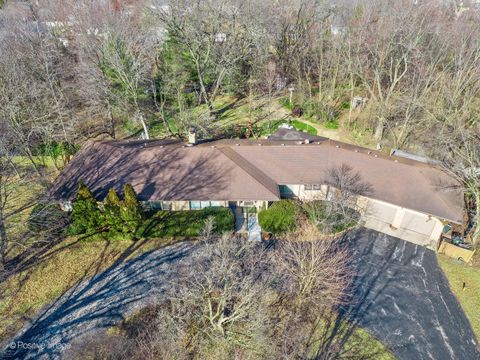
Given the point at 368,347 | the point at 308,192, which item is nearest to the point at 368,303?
the point at 368,347

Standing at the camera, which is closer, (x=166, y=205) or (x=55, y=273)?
(x=55, y=273)

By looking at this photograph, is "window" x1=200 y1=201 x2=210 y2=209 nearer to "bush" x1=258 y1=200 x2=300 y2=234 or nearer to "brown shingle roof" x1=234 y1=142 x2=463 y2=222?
"bush" x1=258 y1=200 x2=300 y2=234

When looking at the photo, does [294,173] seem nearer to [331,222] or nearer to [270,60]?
[331,222]

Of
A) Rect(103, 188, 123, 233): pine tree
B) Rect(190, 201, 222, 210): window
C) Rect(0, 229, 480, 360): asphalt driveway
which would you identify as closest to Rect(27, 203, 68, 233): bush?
Rect(103, 188, 123, 233): pine tree

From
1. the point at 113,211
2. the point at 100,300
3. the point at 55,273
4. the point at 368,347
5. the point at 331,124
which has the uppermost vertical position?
the point at 113,211

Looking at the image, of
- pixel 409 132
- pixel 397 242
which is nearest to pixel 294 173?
pixel 397 242

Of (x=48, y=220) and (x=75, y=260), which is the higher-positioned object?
(x=48, y=220)

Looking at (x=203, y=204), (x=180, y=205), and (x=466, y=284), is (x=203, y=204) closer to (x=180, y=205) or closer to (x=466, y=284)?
(x=180, y=205)
